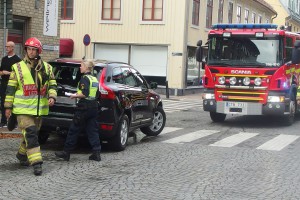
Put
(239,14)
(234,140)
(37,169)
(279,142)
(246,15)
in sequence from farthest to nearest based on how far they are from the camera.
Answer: (246,15) → (239,14) → (234,140) → (279,142) → (37,169)

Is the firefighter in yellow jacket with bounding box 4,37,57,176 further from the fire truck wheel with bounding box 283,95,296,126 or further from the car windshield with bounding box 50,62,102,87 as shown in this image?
the fire truck wheel with bounding box 283,95,296,126

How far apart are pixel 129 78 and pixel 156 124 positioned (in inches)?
74.2

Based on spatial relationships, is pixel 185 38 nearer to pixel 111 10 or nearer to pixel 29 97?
pixel 111 10

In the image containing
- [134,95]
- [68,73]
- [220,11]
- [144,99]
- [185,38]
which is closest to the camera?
[68,73]

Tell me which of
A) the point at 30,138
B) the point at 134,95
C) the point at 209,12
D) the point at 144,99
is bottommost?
the point at 30,138

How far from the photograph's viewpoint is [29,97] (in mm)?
7016

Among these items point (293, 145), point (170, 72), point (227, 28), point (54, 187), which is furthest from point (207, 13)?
point (54, 187)

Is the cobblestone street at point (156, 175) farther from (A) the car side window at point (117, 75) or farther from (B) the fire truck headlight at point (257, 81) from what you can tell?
(B) the fire truck headlight at point (257, 81)

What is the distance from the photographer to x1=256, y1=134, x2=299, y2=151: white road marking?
10095 millimetres

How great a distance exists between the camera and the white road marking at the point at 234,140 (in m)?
10.4

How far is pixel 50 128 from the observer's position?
343 inches

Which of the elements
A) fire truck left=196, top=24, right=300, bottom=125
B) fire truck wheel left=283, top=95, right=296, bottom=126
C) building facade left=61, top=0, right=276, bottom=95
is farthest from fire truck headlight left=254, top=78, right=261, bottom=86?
building facade left=61, top=0, right=276, bottom=95

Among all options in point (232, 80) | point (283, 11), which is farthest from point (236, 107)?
point (283, 11)

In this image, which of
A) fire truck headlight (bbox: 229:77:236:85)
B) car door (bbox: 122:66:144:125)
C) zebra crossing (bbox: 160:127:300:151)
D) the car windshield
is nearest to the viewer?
the car windshield
